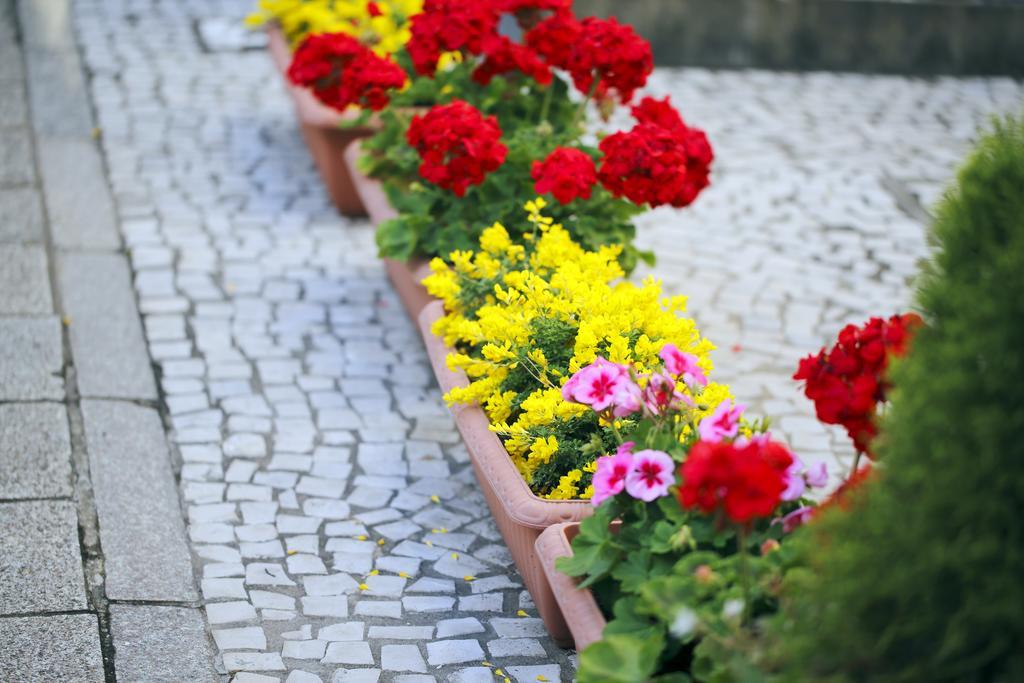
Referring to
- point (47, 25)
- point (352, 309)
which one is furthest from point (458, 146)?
point (47, 25)

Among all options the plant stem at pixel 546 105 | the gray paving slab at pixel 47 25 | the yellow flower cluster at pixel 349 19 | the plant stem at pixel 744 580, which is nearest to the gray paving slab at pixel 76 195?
the yellow flower cluster at pixel 349 19

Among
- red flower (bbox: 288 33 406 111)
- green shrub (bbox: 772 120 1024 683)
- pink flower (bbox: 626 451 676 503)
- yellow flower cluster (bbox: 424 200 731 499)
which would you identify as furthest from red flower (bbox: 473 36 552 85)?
green shrub (bbox: 772 120 1024 683)

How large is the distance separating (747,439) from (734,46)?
6774 millimetres

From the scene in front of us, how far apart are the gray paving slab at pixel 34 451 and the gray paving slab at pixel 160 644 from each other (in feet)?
2.21

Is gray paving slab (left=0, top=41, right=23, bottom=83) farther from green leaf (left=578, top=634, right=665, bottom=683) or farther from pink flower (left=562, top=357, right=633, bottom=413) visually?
green leaf (left=578, top=634, right=665, bottom=683)

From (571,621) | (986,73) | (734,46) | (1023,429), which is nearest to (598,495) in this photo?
(571,621)

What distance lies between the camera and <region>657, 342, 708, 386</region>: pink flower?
9.84ft

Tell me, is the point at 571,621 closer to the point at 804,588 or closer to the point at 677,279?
the point at 804,588

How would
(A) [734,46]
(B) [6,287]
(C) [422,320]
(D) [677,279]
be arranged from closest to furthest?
1. (C) [422,320]
2. (B) [6,287]
3. (D) [677,279]
4. (A) [734,46]

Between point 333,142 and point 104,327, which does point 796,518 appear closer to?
point 104,327

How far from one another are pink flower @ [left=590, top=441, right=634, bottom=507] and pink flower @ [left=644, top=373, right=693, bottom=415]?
162 mm

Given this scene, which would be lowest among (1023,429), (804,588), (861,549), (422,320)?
(422,320)

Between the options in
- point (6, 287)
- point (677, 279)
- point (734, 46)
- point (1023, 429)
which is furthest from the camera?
point (734, 46)

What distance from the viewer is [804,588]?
210 centimetres
